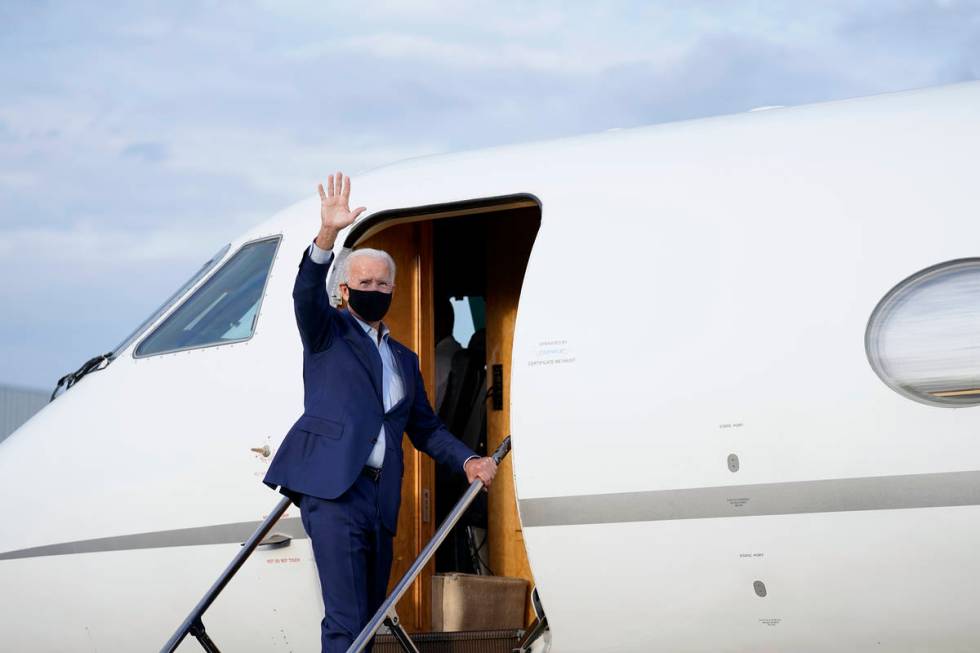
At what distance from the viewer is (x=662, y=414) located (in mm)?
4754

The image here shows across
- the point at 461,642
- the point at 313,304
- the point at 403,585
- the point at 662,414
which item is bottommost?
the point at 461,642

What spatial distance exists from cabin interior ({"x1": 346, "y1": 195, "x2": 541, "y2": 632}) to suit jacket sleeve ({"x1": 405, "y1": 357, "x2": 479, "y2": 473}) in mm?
1036

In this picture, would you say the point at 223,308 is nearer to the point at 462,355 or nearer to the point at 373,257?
the point at 373,257

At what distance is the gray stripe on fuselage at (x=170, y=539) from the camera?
546 centimetres

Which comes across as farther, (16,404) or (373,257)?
(16,404)

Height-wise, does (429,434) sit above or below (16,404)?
below

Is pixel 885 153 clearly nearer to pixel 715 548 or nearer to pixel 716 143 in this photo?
pixel 716 143

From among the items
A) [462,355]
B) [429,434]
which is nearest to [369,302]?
[429,434]

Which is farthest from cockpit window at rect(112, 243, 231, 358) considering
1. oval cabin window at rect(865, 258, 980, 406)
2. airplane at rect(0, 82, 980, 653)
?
oval cabin window at rect(865, 258, 980, 406)

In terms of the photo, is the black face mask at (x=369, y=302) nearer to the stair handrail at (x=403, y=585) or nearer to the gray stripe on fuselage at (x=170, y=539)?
the stair handrail at (x=403, y=585)

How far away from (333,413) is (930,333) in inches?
95.6

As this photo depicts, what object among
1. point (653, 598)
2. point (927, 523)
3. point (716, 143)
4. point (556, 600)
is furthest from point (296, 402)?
point (927, 523)

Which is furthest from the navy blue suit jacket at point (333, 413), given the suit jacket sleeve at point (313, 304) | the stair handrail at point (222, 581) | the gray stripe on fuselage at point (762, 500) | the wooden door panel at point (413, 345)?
the wooden door panel at point (413, 345)

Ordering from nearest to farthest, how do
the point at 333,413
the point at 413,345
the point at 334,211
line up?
the point at 334,211, the point at 333,413, the point at 413,345
